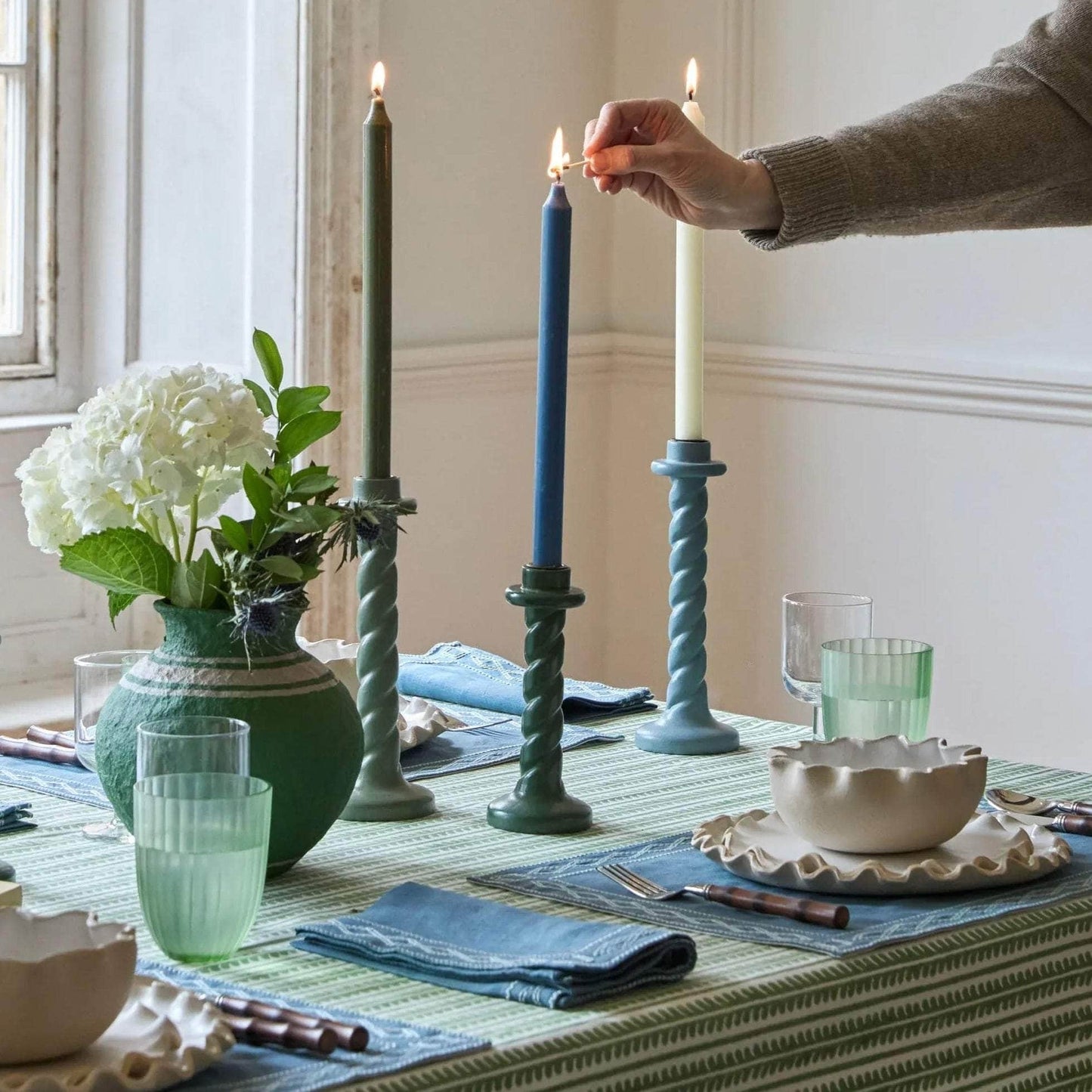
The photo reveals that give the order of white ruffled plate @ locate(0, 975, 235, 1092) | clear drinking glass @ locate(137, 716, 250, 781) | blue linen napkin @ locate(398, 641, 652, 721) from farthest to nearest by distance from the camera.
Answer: blue linen napkin @ locate(398, 641, 652, 721) → clear drinking glass @ locate(137, 716, 250, 781) → white ruffled plate @ locate(0, 975, 235, 1092)

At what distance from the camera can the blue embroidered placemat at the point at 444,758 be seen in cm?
149

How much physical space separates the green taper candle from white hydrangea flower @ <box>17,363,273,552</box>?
0.46 ft

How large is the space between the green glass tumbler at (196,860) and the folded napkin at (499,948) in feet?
0.22

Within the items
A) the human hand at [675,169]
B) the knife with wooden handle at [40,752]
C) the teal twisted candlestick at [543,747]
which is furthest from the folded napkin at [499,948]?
the human hand at [675,169]

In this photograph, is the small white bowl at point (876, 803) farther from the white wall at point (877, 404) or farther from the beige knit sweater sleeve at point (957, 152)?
the white wall at point (877, 404)

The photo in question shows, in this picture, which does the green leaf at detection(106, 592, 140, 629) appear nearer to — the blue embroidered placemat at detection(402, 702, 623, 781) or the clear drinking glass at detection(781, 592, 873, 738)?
the blue embroidered placemat at detection(402, 702, 623, 781)

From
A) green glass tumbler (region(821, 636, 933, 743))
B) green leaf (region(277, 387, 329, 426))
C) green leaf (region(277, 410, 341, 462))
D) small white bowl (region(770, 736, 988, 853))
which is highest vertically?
green leaf (region(277, 387, 329, 426))

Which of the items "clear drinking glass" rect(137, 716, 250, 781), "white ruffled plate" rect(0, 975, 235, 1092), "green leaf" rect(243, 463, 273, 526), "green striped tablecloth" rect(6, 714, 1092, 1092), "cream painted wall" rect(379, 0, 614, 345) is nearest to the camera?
"white ruffled plate" rect(0, 975, 235, 1092)

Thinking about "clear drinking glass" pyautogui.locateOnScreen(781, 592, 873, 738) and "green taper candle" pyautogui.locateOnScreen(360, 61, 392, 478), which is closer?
"green taper candle" pyautogui.locateOnScreen(360, 61, 392, 478)

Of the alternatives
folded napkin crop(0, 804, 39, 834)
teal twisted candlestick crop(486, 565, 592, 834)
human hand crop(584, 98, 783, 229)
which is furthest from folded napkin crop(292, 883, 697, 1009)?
human hand crop(584, 98, 783, 229)

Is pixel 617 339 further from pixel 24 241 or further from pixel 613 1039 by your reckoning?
pixel 613 1039

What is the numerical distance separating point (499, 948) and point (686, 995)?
0.11 metres

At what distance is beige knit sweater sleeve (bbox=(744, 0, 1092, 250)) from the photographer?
1605mm

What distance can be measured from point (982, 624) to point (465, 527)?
3.21 feet
